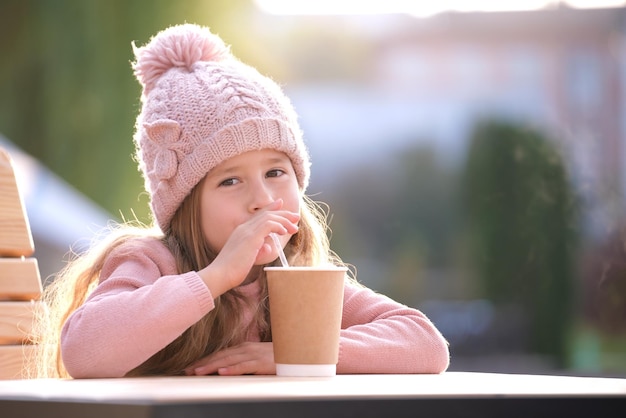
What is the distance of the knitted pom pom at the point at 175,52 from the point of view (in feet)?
6.40

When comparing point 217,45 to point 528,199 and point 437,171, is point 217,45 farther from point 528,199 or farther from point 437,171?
point 437,171

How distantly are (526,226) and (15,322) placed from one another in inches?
272

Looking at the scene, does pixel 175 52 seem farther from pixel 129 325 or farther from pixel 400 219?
pixel 400 219

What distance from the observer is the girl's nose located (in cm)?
175

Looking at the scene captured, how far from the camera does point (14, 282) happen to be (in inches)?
77.3

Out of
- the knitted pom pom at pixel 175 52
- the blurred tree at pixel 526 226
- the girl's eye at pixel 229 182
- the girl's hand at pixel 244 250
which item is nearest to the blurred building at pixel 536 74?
the blurred tree at pixel 526 226

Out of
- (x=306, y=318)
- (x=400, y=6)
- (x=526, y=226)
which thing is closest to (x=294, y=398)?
(x=306, y=318)

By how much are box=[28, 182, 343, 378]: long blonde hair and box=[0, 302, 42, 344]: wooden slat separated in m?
0.02

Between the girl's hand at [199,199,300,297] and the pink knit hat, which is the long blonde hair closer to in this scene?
the pink knit hat

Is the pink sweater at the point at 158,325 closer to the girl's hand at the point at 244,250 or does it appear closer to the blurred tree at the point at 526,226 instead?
the girl's hand at the point at 244,250

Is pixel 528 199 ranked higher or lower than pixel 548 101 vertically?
lower

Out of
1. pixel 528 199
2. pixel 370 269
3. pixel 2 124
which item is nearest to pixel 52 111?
pixel 2 124

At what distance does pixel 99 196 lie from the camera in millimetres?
6582

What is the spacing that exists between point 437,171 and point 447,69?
136 inches
